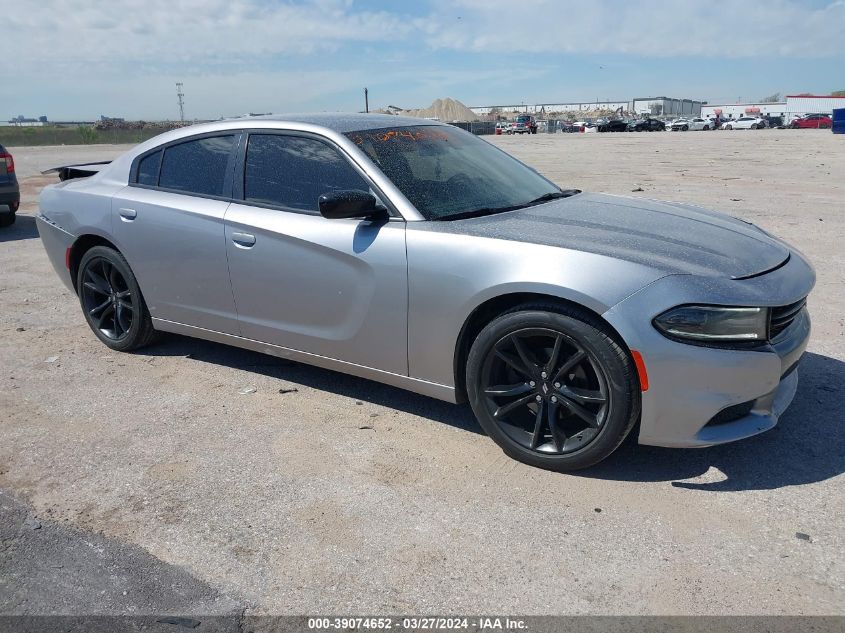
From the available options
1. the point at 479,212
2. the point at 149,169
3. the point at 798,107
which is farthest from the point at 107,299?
the point at 798,107

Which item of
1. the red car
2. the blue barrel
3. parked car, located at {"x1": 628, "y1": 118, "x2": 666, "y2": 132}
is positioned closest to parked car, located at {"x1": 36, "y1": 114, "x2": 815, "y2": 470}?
the blue barrel

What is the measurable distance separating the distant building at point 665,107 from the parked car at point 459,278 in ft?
383

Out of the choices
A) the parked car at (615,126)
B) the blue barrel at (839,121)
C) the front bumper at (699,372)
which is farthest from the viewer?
the parked car at (615,126)

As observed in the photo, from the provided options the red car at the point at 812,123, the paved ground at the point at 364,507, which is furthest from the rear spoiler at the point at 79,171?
the red car at the point at 812,123

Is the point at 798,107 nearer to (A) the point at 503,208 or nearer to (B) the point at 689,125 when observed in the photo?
(B) the point at 689,125

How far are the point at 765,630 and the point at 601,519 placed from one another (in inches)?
31.1

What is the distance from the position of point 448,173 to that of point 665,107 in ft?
405

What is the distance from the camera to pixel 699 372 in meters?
3.02

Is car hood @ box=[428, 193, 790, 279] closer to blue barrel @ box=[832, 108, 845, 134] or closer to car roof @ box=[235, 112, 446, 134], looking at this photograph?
car roof @ box=[235, 112, 446, 134]

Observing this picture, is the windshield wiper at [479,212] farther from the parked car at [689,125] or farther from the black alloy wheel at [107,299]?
the parked car at [689,125]

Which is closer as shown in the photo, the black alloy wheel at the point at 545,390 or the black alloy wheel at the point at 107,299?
the black alloy wheel at the point at 545,390

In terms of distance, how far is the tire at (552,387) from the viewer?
3158 millimetres

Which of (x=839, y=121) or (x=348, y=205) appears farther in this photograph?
(x=839, y=121)

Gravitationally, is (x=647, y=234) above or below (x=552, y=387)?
above
